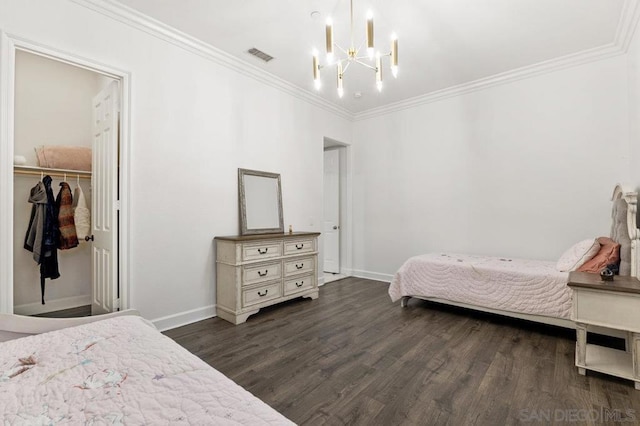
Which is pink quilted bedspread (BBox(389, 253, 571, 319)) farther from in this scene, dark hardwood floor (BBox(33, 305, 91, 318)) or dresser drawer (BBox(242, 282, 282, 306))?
dark hardwood floor (BBox(33, 305, 91, 318))

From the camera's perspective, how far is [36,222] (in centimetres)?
322

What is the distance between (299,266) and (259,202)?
38.7 inches

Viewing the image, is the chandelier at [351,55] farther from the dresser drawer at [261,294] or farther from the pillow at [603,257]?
the pillow at [603,257]

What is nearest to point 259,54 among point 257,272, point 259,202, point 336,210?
point 259,202

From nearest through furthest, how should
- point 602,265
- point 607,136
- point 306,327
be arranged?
1. point 602,265
2. point 306,327
3. point 607,136

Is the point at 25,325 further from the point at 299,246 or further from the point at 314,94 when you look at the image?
the point at 314,94

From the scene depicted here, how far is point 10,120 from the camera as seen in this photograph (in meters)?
2.16

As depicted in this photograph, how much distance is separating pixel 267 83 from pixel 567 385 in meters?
4.23

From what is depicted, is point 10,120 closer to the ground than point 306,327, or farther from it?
farther from it

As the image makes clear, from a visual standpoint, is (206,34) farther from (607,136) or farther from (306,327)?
(607,136)

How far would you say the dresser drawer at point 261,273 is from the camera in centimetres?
322

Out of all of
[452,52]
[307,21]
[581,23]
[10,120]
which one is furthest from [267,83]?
[581,23]

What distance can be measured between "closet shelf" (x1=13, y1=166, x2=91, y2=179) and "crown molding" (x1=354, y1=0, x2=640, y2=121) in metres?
4.38

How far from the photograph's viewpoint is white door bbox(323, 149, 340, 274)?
5.66 m
